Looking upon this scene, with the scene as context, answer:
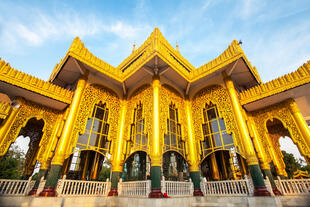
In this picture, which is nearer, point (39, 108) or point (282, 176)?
point (282, 176)

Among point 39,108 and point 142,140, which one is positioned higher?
point 39,108

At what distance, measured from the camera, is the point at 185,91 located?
9.51 metres

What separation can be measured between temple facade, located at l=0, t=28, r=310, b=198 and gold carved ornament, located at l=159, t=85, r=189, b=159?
0.06 metres

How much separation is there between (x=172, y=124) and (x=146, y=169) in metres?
3.17

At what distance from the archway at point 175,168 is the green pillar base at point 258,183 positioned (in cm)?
367

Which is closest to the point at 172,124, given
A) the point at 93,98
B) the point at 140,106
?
the point at 140,106


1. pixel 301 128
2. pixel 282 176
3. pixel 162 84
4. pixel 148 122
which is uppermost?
pixel 162 84

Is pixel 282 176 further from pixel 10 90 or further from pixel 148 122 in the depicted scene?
pixel 10 90

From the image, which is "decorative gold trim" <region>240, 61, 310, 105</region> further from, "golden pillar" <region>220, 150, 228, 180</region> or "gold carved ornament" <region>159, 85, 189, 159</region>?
"golden pillar" <region>220, 150, 228, 180</region>

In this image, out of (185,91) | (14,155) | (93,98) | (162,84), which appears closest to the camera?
(93,98)

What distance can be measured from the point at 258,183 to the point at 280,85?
433 cm

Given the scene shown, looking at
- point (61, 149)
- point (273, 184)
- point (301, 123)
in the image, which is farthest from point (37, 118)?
point (301, 123)

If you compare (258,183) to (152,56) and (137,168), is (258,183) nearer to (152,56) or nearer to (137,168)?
(137,168)

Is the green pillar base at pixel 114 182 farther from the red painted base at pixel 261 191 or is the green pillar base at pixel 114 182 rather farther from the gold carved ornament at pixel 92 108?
the red painted base at pixel 261 191
